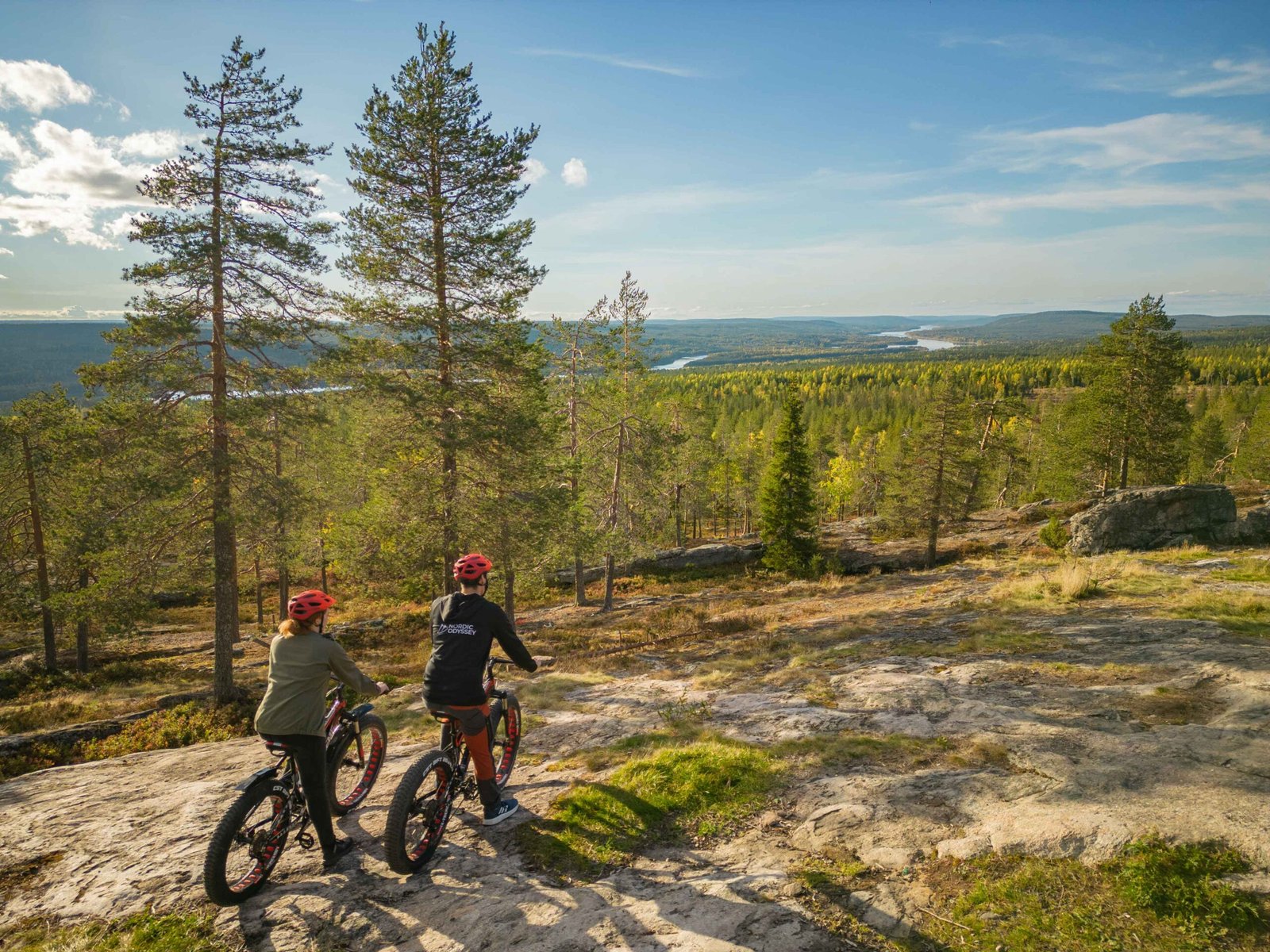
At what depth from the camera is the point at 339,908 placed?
4613mm

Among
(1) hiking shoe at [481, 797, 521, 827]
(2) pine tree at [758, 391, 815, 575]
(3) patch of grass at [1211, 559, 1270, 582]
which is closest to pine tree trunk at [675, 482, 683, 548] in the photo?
(2) pine tree at [758, 391, 815, 575]

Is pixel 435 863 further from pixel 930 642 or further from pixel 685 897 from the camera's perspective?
pixel 930 642

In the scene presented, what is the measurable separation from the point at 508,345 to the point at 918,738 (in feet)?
42.1

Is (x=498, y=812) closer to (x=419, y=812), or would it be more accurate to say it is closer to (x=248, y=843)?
(x=419, y=812)

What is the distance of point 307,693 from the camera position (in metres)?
4.97

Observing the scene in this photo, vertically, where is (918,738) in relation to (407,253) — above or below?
below

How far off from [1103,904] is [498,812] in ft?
16.2

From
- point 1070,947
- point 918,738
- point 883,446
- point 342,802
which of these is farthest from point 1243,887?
point 883,446

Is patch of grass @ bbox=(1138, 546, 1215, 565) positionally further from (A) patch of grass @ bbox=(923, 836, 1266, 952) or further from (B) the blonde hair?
(B) the blonde hair

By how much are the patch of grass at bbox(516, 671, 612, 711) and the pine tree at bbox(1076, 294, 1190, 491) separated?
1299 inches

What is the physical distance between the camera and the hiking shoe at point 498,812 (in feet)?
18.8

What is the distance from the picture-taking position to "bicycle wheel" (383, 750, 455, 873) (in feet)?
15.8

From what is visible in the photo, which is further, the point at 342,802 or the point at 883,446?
the point at 883,446

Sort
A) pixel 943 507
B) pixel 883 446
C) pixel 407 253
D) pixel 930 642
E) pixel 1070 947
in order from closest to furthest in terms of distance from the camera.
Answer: pixel 1070 947
pixel 930 642
pixel 407 253
pixel 943 507
pixel 883 446
